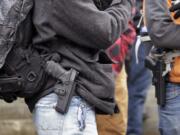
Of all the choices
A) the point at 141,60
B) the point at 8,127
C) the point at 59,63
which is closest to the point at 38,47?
the point at 59,63

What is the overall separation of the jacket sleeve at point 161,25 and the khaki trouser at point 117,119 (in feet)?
2.37

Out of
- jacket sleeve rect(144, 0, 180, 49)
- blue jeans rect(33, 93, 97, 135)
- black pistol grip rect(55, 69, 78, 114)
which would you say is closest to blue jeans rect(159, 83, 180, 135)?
jacket sleeve rect(144, 0, 180, 49)

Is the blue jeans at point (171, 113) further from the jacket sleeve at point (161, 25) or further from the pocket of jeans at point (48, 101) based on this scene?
the pocket of jeans at point (48, 101)

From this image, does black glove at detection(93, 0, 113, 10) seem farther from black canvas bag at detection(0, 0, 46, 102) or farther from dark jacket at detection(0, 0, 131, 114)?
black canvas bag at detection(0, 0, 46, 102)

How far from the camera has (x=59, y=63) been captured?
8.73ft

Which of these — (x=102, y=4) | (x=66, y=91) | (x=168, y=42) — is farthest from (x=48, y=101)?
(x=168, y=42)

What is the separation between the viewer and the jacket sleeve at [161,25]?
3443 millimetres

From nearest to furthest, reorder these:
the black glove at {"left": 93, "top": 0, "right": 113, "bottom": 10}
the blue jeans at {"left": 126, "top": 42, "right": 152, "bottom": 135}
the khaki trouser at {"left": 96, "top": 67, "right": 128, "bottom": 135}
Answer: the black glove at {"left": 93, "top": 0, "right": 113, "bottom": 10}, the khaki trouser at {"left": 96, "top": 67, "right": 128, "bottom": 135}, the blue jeans at {"left": 126, "top": 42, "right": 152, "bottom": 135}

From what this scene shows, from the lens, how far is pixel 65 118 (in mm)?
2598

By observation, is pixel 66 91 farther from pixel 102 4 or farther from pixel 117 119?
pixel 117 119

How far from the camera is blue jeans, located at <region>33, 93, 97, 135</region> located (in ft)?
8.51

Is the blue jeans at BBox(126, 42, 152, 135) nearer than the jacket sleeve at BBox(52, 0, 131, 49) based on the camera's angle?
No

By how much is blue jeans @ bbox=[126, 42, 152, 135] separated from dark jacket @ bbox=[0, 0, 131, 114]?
241 centimetres

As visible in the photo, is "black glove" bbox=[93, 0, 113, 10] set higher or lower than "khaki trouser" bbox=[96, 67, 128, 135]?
higher
